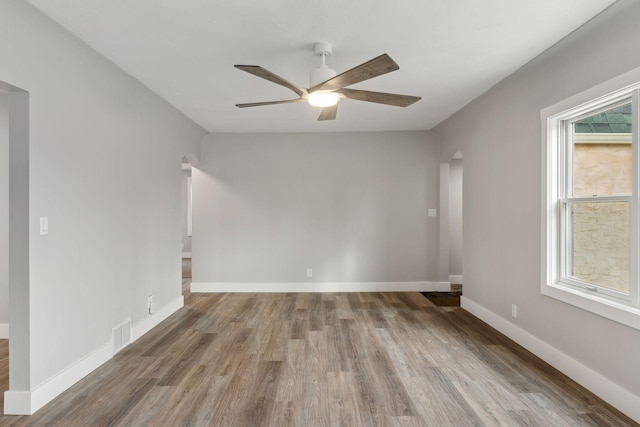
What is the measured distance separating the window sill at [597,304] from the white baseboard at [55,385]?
3684 mm

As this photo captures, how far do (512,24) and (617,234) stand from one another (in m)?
1.58

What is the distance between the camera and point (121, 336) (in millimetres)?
3287

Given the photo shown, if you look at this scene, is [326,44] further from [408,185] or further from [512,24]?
[408,185]

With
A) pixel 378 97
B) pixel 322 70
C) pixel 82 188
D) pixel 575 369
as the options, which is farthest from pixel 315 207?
pixel 575 369

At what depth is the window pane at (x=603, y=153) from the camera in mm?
2371

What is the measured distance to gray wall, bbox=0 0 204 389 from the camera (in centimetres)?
227

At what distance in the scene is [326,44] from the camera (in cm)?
266

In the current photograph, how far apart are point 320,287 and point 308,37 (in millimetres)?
3994

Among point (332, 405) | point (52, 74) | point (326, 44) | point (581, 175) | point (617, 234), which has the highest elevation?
point (326, 44)

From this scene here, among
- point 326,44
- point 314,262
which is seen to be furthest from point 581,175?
point 314,262

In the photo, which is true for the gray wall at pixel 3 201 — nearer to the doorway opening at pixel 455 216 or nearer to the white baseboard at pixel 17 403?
the white baseboard at pixel 17 403

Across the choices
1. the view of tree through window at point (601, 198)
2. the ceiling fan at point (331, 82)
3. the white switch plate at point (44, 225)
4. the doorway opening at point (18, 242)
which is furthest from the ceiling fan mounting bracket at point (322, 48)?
the white switch plate at point (44, 225)

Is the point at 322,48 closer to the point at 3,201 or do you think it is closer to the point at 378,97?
the point at 378,97

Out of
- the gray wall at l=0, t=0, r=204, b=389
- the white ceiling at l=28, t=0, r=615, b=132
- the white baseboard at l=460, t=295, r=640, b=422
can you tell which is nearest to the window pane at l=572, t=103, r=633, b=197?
the white ceiling at l=28, t=0, r=615, b=132
